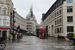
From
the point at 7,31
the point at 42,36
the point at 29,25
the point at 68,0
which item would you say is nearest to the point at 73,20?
the point at 68,0

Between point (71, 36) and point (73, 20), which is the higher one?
point (73, 20)

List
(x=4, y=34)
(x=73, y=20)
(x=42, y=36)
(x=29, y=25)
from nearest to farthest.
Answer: (x=42, y=36) < (x=73, y=20) < (x=4, y=34) < (x=29, y=25)

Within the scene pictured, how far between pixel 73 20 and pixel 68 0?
26.8 feet

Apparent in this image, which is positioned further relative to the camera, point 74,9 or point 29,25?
point 29,25

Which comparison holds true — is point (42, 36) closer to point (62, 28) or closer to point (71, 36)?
point (62, 28)

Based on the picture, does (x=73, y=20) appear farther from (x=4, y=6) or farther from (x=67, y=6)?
(x=4, y=6)

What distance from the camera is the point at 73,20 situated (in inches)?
1665

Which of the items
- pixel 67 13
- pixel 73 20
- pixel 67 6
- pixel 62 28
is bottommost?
pixel 62 28

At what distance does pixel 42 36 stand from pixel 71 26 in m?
12.8

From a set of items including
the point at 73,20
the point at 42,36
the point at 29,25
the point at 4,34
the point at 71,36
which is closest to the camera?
the point at 71,36

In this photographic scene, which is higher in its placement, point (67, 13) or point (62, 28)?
point (67, 13)

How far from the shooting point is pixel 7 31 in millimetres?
45438

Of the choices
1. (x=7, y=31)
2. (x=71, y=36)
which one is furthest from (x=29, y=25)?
(x=71, y=36)

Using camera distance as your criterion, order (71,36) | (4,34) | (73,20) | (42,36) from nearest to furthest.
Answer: (71,36) < (42,36) < (73,20) < (4,34)
